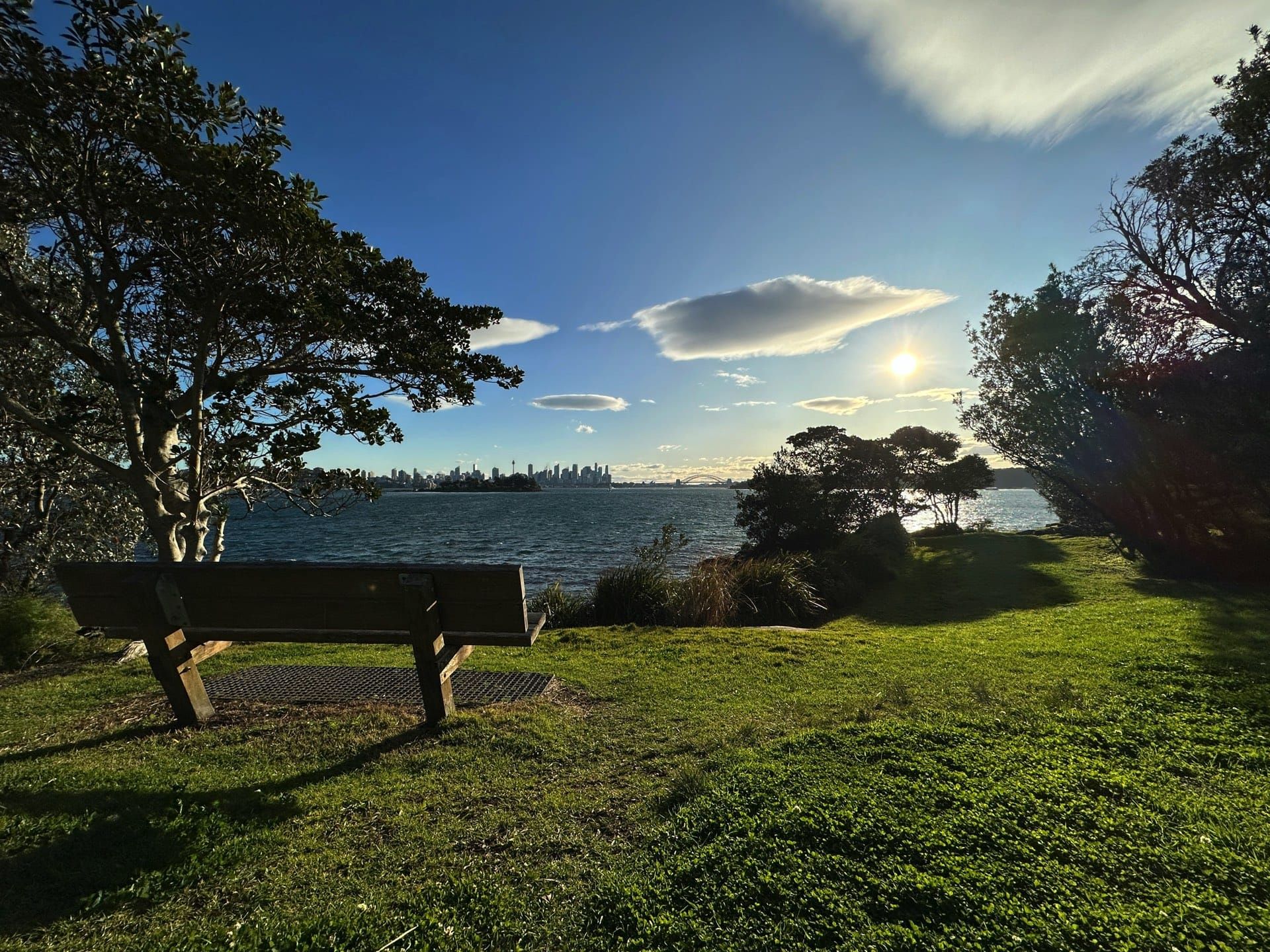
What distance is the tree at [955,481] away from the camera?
3966cm

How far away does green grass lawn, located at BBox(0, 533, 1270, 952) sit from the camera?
2.28 metres

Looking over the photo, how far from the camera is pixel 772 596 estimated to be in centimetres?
1362

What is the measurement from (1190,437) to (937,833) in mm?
16191

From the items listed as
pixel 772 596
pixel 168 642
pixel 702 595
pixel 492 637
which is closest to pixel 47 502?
pixel 168 642

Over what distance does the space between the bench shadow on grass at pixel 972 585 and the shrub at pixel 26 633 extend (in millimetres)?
15402

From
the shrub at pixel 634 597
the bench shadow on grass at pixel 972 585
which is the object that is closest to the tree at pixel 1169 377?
the bench shadow on grass at pixel 972 585

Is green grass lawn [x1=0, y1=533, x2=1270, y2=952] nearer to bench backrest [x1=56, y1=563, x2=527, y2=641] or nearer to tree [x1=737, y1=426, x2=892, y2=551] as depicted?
bench backrest [x1=56, y1=563, x2=527, y2=641]

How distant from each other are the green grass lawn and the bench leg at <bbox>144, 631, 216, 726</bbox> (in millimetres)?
215

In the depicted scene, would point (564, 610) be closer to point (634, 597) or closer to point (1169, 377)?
point (634, 597)

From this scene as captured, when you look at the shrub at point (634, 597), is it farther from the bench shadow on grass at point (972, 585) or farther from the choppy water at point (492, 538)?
the choppy water at point (492, 538)

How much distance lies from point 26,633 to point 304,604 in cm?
691

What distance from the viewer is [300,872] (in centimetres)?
275

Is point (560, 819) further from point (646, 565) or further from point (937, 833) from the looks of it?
point (646, 565)

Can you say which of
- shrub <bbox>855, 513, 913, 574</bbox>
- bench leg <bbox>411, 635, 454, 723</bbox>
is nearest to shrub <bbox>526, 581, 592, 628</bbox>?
bench leg <bbox>411, 635, 454, 723</bbox>
